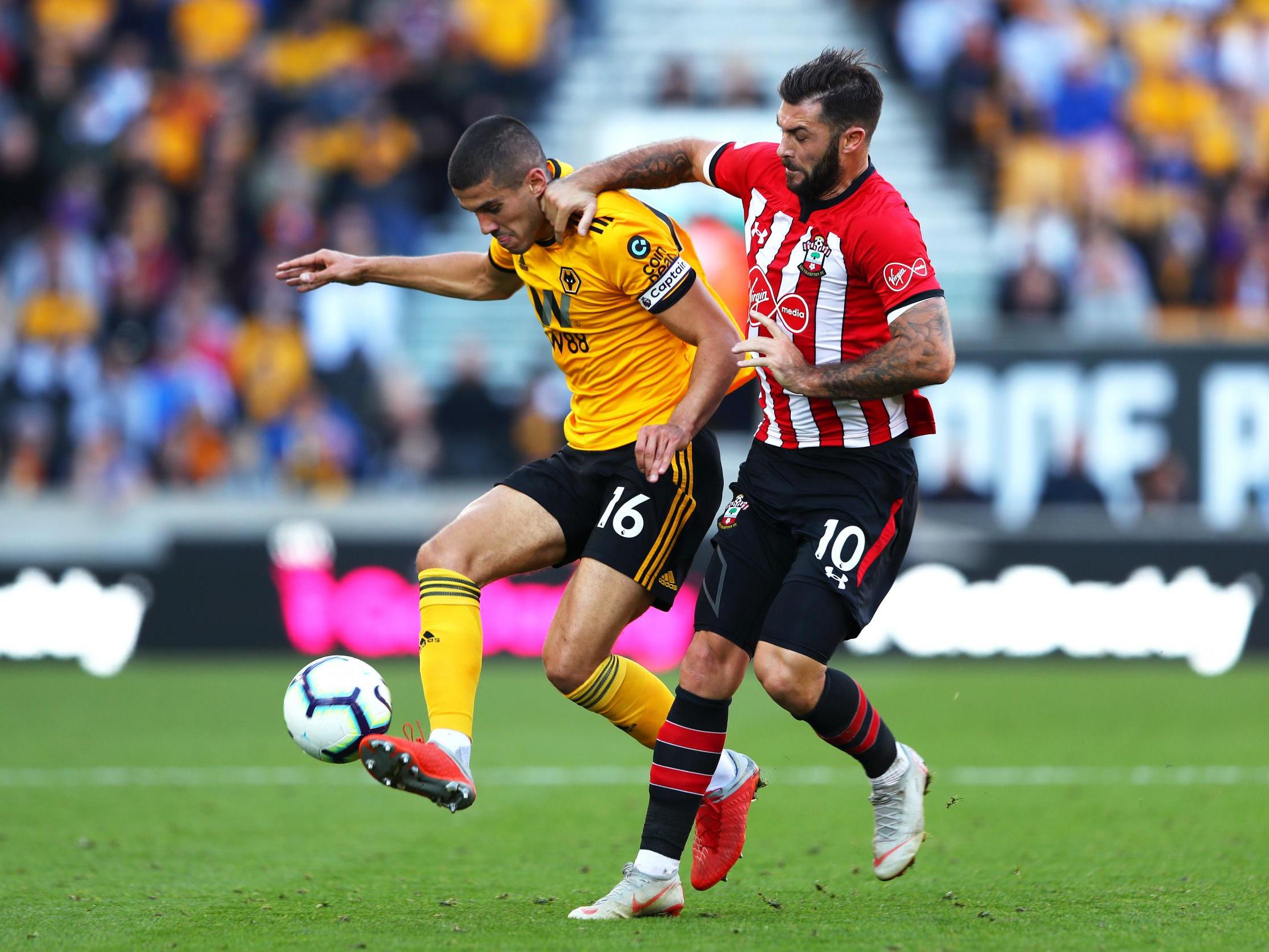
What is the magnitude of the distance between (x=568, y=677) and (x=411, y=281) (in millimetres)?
1631

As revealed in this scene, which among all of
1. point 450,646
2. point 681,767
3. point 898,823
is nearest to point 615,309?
point 450,646

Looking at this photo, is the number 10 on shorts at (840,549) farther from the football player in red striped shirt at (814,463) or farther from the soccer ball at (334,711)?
the soccer ball at (334,711)

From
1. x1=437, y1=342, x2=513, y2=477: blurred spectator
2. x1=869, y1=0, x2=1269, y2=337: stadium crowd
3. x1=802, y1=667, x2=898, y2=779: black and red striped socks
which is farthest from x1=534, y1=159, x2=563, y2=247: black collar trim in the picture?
x1=869, y1=0, x2=1269, y2=337: stadium crowd

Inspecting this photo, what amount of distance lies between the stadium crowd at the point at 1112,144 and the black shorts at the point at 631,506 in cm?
891

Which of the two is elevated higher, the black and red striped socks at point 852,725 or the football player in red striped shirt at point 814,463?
Answer: the football player in red striped shirt at point 814,463

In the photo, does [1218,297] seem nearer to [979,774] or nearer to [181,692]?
[979,774]

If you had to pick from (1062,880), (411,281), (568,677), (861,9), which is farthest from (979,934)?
(861,9)

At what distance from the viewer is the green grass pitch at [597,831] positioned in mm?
5047

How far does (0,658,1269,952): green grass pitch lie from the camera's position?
505 centimetres

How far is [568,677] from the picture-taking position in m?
5.77

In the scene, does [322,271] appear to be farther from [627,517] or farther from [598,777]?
[598,777]

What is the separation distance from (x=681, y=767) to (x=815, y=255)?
65.5 inches

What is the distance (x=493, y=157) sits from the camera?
567cm

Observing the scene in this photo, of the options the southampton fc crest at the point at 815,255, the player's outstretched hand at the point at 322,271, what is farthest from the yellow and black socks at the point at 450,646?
the southampton fc crest at the point at 815,255
